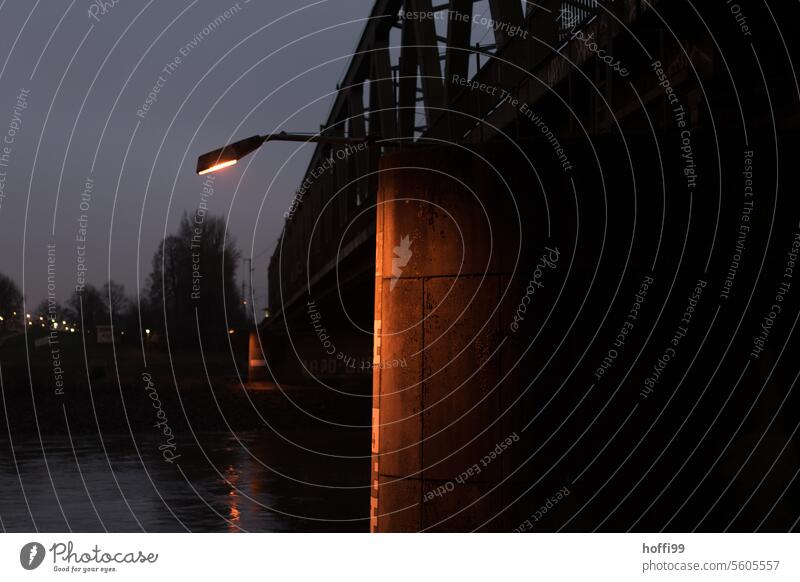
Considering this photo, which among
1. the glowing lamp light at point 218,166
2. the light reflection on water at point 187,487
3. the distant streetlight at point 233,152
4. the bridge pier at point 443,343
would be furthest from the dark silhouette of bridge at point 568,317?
the light reflection on water at point 187,487

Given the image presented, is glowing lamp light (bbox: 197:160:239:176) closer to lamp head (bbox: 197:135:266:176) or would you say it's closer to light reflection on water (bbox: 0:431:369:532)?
lamp head (bbox: 197:135:266:176)

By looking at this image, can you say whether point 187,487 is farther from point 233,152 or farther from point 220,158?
point 220,158

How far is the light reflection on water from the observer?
24.0 metres

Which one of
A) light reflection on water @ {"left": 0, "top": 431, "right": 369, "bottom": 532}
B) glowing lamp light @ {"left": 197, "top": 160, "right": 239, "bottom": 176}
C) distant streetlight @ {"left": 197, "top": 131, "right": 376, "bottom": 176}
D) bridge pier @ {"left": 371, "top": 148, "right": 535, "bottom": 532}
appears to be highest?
distant streetlight @ {"left": 197, "top": 131, "right": 376, "bottom": 176}

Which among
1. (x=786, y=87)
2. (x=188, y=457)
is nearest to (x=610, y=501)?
(x=786, y=87)

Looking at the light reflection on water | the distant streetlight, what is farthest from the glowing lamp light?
the light reflection on water

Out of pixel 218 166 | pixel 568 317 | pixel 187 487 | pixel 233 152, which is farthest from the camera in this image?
pixel 187 487

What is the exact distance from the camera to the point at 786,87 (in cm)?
1647

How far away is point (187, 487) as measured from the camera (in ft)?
99.0

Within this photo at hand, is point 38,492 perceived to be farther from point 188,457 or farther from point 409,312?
point 409,312

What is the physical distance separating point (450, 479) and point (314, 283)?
40.6 meters

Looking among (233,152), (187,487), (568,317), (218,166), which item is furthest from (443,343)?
(187,487)

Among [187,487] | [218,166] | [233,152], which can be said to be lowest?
[187,487]
